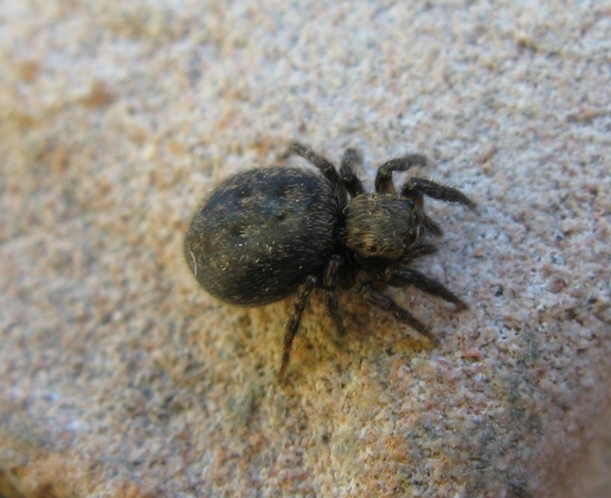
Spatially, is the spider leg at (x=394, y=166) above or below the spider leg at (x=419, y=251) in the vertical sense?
above

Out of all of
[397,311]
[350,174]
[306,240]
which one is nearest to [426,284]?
[397,311]

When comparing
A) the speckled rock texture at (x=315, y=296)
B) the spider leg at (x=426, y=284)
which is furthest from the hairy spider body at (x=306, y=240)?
the speckled rock texture at (x=315, y=296)

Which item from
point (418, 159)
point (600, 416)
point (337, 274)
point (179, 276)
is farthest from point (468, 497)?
point (179, 276)

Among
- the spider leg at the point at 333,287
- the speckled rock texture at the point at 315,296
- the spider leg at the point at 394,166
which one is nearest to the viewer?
the speckled rock texture at the point at 315,296

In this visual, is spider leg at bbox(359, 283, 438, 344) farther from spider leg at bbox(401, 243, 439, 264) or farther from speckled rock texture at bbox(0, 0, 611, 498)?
spider leg at bbox(401, 243, 439, 264)

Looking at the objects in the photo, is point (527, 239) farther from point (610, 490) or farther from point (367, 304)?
point (610, 490)

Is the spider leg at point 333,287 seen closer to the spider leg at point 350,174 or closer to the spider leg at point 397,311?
the spider leg at point 397,311

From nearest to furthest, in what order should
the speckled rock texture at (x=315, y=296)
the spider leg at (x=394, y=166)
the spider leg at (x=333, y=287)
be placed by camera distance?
1. the speckled rock texture at (x=315, y=296)
2. the spider leg at (x=333, y=287)
3. the spider leg at (x=394, y=166)
